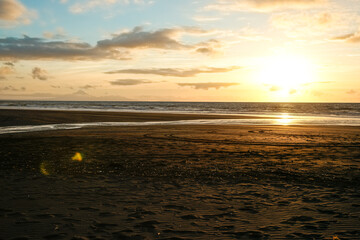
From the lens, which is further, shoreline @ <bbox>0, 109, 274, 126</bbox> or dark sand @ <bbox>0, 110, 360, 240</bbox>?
shoreline @ <bbox>0, 109, 274, 126</bbox>

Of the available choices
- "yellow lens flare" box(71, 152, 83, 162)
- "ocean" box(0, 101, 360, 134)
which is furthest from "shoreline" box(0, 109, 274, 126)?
"yellow lens flare" box(71, 152, 83, 162)

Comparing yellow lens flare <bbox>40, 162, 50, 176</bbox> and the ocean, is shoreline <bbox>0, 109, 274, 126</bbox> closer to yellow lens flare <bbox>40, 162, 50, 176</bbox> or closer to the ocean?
the ocean

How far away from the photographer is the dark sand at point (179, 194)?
5.77 meters

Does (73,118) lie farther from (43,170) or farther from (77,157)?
(43,170)

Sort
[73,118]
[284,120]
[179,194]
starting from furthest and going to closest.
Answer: [284,120] → [73,118] → [179,194]

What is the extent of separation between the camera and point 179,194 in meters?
8.01

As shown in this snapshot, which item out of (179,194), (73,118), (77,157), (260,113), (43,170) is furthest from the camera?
(260,113)

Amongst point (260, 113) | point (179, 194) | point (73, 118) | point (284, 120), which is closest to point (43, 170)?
point (179, 194)

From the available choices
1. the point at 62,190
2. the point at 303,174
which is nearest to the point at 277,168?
the point at 303,174

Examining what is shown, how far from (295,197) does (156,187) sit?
3944mm

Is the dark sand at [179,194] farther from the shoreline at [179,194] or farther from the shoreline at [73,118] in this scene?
the shoreline at [73,118]

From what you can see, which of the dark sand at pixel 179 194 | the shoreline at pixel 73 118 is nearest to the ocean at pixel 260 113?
the shoreline at pixel 73 118

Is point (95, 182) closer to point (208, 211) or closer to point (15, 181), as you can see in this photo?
point (15, 181)

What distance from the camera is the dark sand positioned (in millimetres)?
5773
